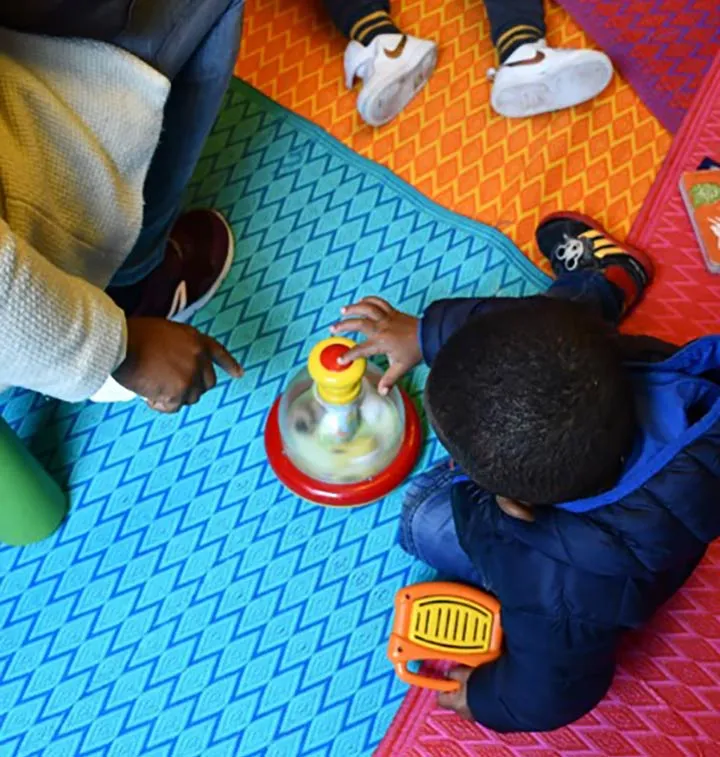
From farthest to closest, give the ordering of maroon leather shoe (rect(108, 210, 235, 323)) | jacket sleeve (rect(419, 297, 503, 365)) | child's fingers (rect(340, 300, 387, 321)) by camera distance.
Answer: maroon leather shoe (rect(108, 210, 235, 323)) → child's fingers (rect(340, 300, 387, 321)) → jacket sleeve (rect(419, 297, 503, 365))

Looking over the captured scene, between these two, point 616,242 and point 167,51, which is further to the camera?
point 616,242

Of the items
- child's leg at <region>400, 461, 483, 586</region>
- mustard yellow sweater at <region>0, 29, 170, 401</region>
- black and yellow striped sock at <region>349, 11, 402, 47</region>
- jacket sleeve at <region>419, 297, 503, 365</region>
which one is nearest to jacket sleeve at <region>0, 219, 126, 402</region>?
mustard yellow sweater at <region>0, 29, 170, 401</region>

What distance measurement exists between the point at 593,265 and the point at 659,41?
1.39 ft

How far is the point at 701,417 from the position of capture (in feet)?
2.27

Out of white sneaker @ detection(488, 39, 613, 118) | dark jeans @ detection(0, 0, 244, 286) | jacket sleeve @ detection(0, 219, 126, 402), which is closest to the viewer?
jacket sleeve @ detection(0, 219, 126, 402)

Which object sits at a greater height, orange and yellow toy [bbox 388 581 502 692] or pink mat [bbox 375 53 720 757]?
orange and yellow toy [bbox 388 581 502 692]

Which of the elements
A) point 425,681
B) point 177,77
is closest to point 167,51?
point 177,77

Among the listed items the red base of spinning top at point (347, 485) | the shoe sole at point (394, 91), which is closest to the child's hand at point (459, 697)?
the red base of spinning top at point (347, 485)

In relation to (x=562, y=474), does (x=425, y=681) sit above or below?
below

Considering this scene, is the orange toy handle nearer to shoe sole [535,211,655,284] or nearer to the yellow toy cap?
the yellow toy cap

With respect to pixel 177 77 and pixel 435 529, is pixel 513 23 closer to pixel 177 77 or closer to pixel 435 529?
pixel 177 77

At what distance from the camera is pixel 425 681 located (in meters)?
0.91

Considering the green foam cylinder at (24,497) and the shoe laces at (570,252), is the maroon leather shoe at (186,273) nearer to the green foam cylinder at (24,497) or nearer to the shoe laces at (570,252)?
the green foam cylinder at (24,497)

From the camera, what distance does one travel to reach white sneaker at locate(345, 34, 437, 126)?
120cm
